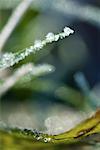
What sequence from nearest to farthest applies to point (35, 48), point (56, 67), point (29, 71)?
1. point (35, 48)
2. point (29, 71)
3. point (56, 67)

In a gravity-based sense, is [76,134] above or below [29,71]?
below

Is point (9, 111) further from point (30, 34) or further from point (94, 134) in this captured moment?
point (94, 134)

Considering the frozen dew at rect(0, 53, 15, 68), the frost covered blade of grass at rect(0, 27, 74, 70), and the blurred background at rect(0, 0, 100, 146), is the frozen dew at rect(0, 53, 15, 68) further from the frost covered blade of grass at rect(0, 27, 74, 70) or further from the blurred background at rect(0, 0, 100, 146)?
the blurred background at rect(0, 0, 100, 146)

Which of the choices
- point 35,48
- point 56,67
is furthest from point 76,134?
point 56,67

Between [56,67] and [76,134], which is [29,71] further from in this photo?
[56,67]

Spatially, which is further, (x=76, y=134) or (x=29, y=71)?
(x=29, y=71)

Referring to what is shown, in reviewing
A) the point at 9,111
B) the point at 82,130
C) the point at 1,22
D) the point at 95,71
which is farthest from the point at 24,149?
the point at 95,71

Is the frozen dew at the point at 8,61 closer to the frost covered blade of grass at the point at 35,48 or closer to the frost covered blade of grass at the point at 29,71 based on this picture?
the frost covered blade of grass at the point at 35,48

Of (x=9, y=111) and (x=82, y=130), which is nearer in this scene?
(x=82, y=130)
